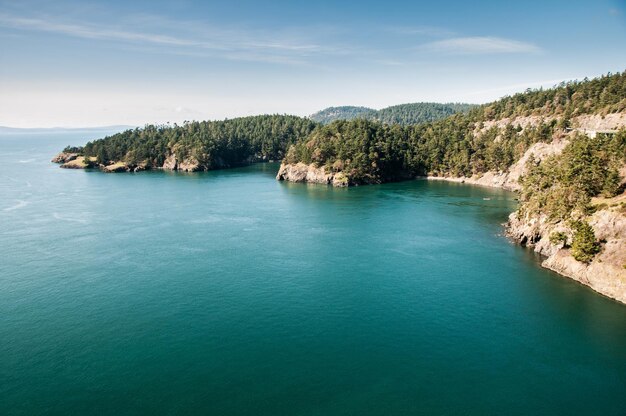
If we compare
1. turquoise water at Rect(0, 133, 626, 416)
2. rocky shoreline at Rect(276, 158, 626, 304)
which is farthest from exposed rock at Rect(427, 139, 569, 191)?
turquoise water at Rect(0, 133, 626, 416)

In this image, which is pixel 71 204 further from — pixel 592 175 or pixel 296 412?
pixel 592 175

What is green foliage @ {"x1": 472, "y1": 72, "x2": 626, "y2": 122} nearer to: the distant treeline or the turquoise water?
the distant treeline

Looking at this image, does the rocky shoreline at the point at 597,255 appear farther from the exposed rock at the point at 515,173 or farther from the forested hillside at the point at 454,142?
Result: the forested hillside at the point at 454,142

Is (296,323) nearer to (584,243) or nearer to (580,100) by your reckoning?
(584,243)

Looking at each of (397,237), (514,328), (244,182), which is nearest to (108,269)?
(397,237)

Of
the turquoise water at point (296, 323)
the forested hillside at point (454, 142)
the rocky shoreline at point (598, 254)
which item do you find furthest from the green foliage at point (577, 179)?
the forested hillside at point (454, 142)
